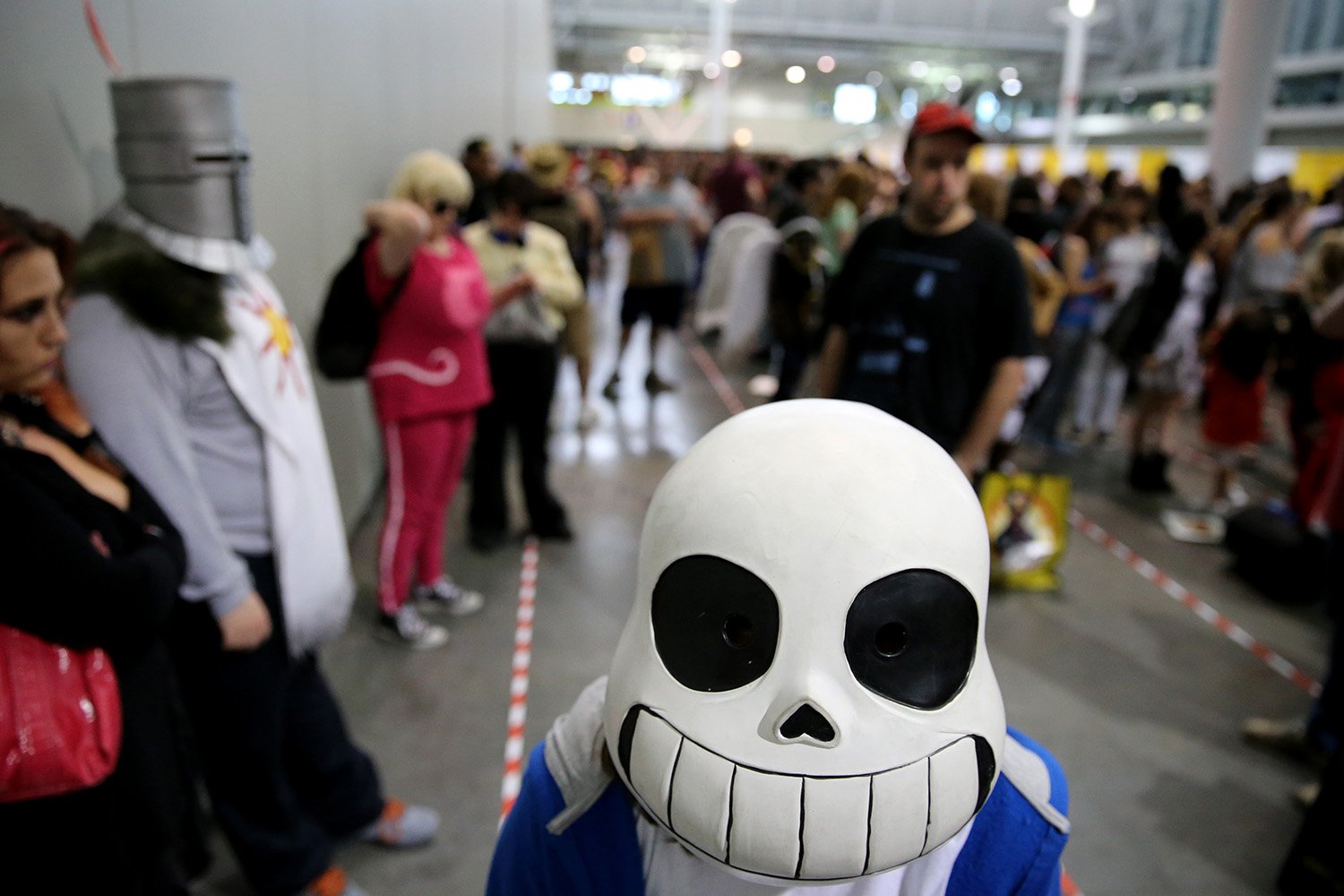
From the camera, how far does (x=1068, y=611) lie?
150 inches

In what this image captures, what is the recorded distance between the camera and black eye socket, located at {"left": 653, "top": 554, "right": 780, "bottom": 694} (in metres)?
0.79

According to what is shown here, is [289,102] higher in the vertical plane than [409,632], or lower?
higher

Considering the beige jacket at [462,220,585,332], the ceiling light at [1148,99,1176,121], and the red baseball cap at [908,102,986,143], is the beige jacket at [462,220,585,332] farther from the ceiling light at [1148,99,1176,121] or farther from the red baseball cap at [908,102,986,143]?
the ceiling light at [1148,99,1176,121]

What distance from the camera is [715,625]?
806 mm

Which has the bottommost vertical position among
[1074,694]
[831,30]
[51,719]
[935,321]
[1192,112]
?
[1074,694]

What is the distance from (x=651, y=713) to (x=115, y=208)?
4.95ft

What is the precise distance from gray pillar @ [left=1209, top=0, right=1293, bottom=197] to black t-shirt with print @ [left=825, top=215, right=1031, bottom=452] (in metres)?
9.45

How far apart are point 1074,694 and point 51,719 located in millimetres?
3007

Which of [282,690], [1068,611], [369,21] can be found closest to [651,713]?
[282,690]

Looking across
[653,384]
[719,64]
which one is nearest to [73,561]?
[653,384]

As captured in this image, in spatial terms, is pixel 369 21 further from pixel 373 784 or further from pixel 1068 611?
pixel 1068 611

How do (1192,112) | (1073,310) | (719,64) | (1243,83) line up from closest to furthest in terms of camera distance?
1. (1073,310)
2. (1243,83)
3. (719,64)
4. (1192,112)

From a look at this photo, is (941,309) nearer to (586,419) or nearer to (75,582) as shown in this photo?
(75,582)

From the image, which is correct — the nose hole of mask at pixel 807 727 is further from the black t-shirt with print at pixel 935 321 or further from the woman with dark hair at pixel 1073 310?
the woman with dark hair at pixel 1073 310
